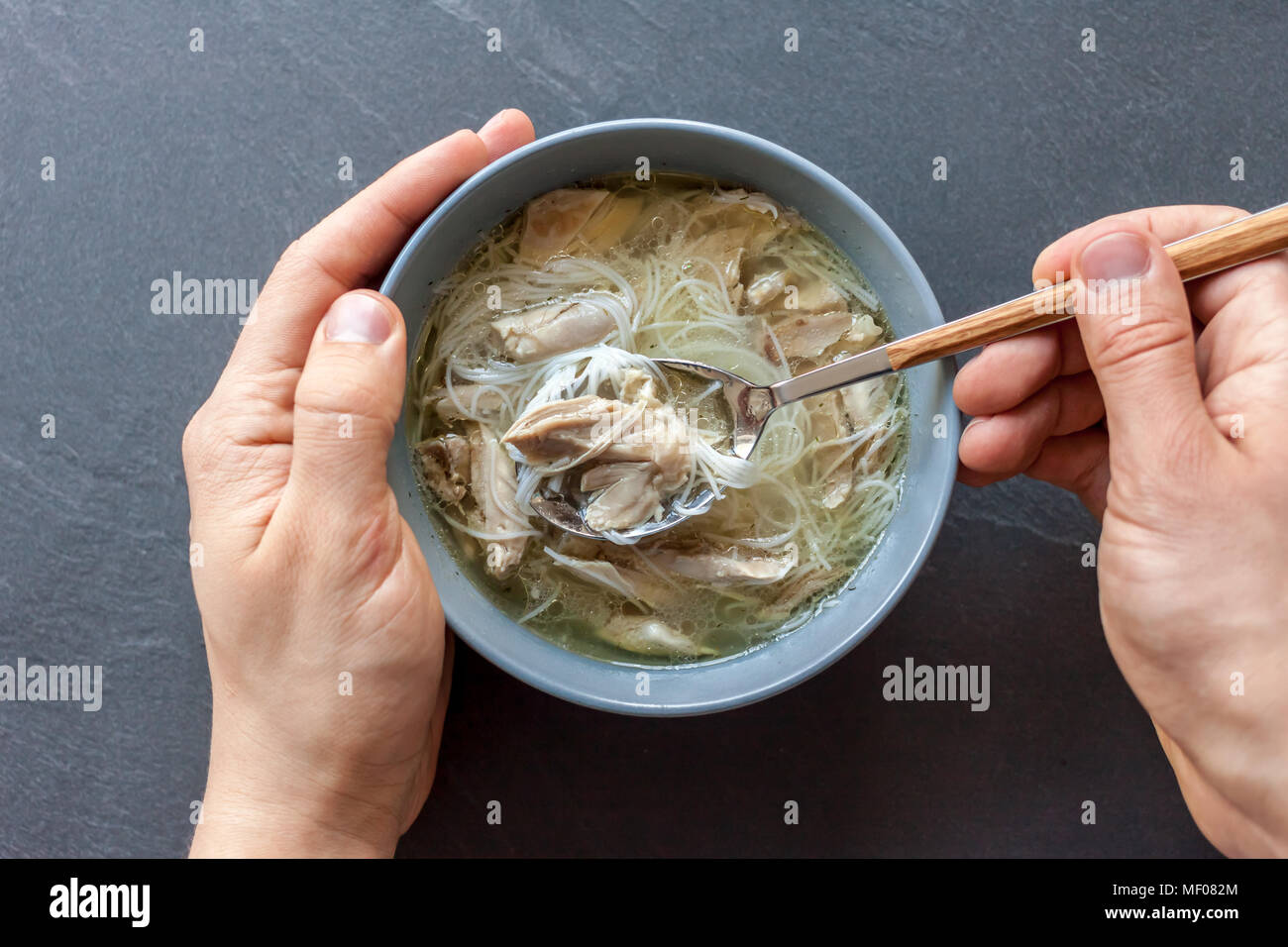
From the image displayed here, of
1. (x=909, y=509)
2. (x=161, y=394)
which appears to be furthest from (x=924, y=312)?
(x=161, y=394)

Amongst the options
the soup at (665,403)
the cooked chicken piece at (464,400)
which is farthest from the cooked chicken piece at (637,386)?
the cooked chicken piece at (464,400)

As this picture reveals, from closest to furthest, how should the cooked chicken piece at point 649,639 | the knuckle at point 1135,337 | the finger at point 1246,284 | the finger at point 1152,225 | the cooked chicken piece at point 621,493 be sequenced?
the knuckle at point 1135,337
the finger at point 1246,284
the finger at point 1152,225
the cooked chicken piece at point 621,493
the cooked chicken piece at point 649,639

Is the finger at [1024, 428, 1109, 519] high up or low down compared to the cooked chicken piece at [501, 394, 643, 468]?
down

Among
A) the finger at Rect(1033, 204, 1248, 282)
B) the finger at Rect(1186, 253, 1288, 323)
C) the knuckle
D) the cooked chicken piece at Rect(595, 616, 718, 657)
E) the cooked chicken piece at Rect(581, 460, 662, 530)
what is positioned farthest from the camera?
the cooked chicken piece at Rect(595, 616, 718, 657)

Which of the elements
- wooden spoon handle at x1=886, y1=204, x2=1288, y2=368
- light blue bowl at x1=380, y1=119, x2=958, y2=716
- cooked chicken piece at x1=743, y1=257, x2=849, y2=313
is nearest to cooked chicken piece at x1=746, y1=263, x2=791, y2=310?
cooked chicken piece at x1=743, y1=257, x2=849, y2=313

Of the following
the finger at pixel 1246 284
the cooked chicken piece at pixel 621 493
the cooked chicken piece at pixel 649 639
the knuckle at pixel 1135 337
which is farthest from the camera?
the cooked chicken piece at pixel 649 639

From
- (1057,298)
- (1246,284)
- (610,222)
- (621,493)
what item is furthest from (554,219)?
(1246,284)

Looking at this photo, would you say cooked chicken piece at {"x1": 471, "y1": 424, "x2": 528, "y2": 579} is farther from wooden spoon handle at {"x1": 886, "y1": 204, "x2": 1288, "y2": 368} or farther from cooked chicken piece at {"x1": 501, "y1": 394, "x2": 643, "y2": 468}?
wooden spoon handle at {"x1": 886, "y1": 204, "x2": 1288, "y2": 368}

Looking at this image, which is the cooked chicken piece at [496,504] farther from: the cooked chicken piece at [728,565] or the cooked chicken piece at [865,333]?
the cooked chicken piece at [865,333]
